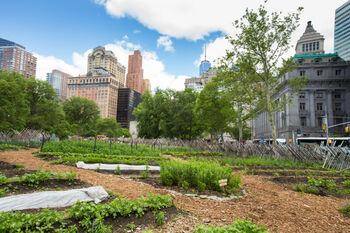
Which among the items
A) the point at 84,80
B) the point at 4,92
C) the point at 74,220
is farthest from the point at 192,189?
the point at 84,80

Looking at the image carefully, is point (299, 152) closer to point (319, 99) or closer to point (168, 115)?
point (168, 115)

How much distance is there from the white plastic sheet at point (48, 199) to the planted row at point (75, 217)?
1.71ft

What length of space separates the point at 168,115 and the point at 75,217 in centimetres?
3566

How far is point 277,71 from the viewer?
20.5 meters

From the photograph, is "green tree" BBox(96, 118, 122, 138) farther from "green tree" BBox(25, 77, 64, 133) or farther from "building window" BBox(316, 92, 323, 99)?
"building window" BBox(316, 92, 323, 99)

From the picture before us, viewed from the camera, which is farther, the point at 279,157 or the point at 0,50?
the point at 0,50

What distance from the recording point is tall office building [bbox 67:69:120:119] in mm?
147750

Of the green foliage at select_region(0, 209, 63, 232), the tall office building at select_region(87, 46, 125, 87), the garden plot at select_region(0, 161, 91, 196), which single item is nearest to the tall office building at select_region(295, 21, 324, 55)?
the garden plot at select_region(0, 161, 91, 196)

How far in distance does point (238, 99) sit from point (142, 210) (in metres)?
21.4

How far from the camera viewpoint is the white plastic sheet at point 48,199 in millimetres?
3449

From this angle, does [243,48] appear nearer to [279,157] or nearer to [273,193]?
[279,157]

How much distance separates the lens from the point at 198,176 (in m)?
5.87

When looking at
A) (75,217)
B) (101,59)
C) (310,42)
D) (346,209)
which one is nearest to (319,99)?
(310,42)

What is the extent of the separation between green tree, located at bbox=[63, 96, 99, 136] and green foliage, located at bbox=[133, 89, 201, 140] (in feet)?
111
